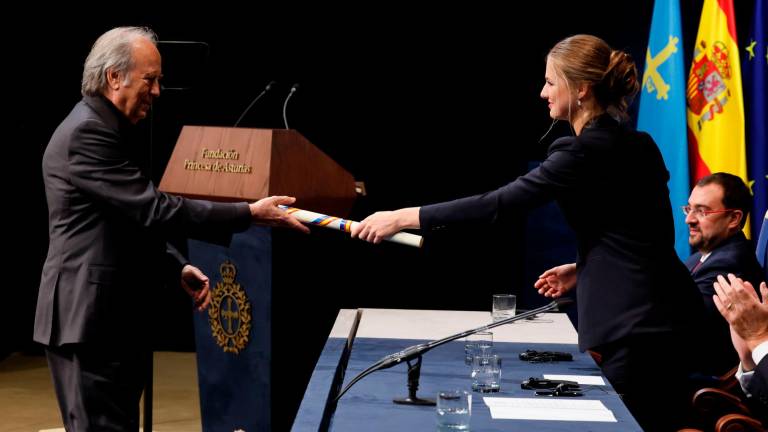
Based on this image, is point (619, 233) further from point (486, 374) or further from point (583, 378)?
point (486, 374)

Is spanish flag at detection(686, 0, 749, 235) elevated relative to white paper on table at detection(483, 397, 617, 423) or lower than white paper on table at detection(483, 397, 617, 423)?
elevated

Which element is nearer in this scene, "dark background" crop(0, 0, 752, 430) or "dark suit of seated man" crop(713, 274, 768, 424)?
"dark suit of seated man" crop(713, 274, 768, 424)

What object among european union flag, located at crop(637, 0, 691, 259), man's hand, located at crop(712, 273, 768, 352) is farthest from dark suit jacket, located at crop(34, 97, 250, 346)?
european union flag, located at crop(637, 0, 691, 259)

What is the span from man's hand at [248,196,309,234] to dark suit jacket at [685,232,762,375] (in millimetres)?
1473

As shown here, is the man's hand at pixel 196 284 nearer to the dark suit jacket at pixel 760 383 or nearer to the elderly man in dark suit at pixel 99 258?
the elderly man in dark suit at pixel 99 258

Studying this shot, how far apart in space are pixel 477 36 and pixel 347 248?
1.50 meters

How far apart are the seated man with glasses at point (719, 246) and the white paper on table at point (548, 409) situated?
1.34m

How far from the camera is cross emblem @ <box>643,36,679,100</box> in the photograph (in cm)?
535

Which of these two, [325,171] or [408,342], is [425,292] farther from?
[408,342]

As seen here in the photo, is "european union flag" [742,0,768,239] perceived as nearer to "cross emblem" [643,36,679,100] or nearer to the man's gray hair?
"cross emblem" [643,36,679,100]

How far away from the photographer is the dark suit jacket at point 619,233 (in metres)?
2.70

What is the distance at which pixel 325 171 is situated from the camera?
4121 mm

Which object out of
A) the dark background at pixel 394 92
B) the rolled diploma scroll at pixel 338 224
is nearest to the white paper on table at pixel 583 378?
the rolled diploma scroll at pixel 338 224

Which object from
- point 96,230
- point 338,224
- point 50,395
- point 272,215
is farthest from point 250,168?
point 50,395
